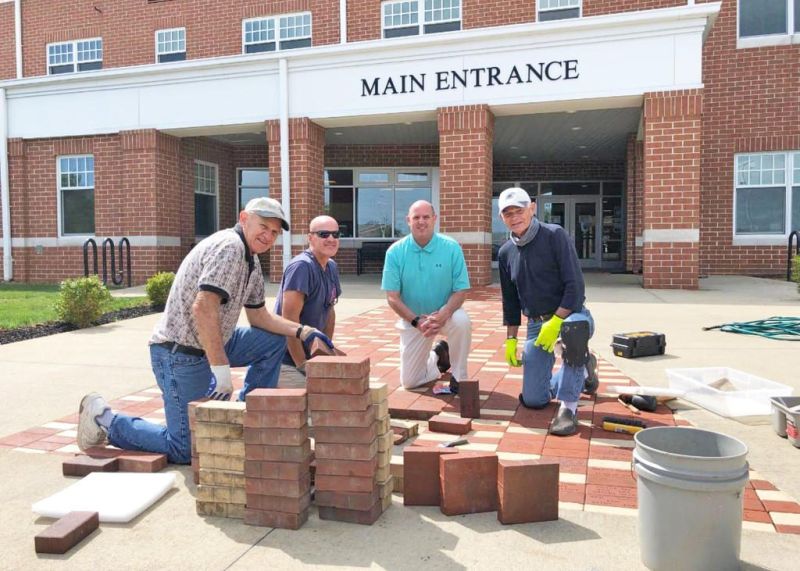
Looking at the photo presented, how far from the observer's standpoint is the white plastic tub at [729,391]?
4.64 meters

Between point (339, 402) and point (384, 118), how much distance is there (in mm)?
12774

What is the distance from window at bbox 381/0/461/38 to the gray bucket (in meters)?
16.4

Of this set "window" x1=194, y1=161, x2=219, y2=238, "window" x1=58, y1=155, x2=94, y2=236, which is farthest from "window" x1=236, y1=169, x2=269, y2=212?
"window" x1=58, y1=155, x2=94, y2=236

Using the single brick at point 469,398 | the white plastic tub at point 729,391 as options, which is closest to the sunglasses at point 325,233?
the single brick at point 469,398

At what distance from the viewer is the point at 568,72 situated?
13336mm

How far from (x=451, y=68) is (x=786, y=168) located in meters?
8.86

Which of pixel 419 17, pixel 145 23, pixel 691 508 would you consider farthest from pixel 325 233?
pixel 145 23

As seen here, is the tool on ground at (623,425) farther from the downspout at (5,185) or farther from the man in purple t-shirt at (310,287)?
the downspout at (5,185)

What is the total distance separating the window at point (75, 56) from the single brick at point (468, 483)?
21.2 m

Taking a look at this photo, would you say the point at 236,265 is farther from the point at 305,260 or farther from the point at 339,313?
the point at 339,313

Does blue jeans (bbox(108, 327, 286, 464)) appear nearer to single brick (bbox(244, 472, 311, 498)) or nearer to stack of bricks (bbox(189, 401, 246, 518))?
stack of bricks (bbox(189, 401, 246, 518))

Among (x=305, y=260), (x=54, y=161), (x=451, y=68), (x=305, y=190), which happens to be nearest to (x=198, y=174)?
(x=54, y=161)

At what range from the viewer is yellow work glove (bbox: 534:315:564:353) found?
4.62 m

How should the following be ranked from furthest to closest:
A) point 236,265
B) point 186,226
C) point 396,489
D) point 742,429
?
point 186,226 → point 742,429 → point 236,265 → point 396,489
